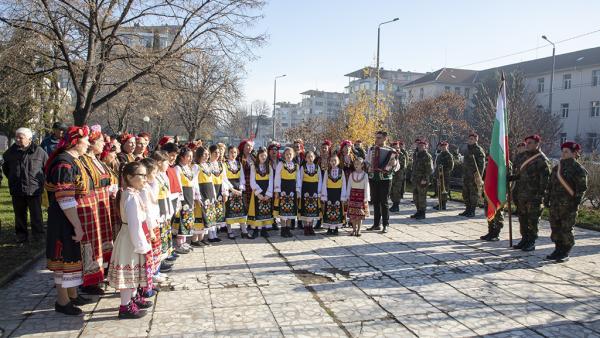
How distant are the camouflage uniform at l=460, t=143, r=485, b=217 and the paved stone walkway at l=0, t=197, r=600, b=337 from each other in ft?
11.5

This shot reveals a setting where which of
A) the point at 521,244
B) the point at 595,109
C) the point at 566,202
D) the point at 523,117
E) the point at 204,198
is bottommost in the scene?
the point at 521,244

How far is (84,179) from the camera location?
4832 millimetres

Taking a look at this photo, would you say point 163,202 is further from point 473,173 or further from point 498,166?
point 473,173

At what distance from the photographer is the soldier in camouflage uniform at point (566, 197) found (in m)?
7.05

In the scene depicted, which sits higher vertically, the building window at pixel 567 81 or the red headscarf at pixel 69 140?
the building window at pixel 567 81

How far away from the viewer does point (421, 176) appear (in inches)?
449

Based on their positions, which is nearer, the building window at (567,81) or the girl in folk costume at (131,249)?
the girl in folk costume at (131,249)

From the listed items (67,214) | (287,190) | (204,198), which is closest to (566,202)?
(287,190)

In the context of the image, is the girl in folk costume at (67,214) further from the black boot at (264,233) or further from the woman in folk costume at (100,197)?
the black boot at (264,233)

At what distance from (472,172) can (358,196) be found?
13.5ft

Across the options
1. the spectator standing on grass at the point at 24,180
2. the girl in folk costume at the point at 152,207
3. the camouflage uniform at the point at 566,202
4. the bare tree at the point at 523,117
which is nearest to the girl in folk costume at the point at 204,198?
the girl in folk costume at the point at 152,207

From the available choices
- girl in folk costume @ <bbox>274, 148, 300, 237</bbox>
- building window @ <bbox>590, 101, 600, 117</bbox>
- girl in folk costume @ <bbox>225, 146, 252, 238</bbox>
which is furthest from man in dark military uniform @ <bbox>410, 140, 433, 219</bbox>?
building window @ <bbox>590, 101, 600, 117</bbox>

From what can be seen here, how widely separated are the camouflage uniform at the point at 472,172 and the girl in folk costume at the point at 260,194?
18.2ft

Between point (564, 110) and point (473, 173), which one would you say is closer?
point (473, 173)
